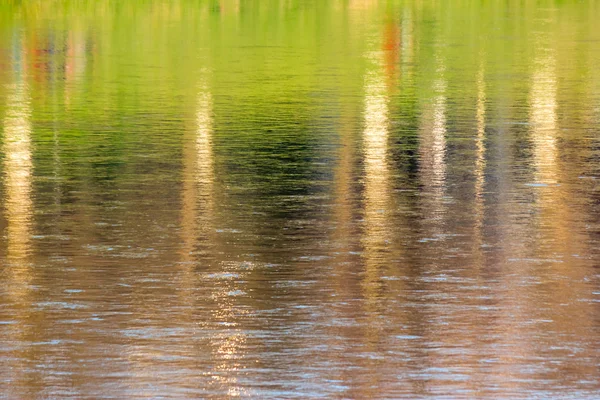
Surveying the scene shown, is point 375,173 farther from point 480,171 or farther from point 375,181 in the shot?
point 480,171

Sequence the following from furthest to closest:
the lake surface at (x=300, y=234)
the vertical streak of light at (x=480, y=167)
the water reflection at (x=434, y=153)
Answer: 1. the water reflection at (x=434, y=153)
2. the vertical streak of light at (x=480, y=167)
3. the lake surface at (x=300, y=234)

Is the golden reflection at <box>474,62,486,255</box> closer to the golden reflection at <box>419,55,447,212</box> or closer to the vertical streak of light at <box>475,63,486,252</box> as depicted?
the vertical streak of light at <box>475,63,486,252</box>

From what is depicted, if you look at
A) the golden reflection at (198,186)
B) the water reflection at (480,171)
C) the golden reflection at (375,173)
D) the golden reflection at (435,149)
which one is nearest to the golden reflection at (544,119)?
the water reflection at (480,171)

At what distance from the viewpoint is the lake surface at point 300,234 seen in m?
9.06

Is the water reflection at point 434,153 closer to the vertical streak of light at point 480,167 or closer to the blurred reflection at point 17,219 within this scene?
the vertical streak of light at point 480,167

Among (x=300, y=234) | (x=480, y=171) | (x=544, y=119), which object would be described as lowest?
(x=300, y=234)

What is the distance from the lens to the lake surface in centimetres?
906

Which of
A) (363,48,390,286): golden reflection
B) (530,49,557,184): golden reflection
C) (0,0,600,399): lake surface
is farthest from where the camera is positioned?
(530,49,557,184): golden reflection

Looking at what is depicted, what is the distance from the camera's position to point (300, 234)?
13258mm

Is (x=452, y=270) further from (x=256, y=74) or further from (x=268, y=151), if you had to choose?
(x=256, y=74)

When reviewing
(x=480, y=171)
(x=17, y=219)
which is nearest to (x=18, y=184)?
(x=17, y=219)

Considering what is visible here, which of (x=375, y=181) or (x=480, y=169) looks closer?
(x=375, y=181)

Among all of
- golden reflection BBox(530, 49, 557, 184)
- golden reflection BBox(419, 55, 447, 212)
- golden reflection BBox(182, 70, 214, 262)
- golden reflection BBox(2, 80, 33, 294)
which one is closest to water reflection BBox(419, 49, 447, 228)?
golden reflection BBox(419, 55, 447, 212)

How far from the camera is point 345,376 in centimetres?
882
